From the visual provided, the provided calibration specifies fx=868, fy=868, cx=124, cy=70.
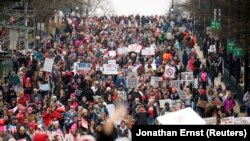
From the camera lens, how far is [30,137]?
18672mm

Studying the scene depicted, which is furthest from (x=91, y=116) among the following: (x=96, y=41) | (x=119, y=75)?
(x=96, y=41)

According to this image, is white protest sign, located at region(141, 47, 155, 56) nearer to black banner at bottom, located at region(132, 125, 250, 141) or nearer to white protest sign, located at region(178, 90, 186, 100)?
white protest sign, located at region(178, 90, 186, 100)

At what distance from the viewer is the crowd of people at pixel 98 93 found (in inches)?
753

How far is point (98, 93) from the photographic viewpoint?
27.0 m

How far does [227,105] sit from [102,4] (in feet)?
430

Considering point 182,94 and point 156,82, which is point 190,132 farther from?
point 156,82

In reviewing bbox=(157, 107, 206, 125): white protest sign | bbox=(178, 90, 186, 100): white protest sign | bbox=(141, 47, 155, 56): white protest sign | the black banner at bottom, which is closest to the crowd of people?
bbox=(178, 90, 186, 100): white protest sign

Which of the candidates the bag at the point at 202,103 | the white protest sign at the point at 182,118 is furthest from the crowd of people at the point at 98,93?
the white protest sign at the point at 182,118

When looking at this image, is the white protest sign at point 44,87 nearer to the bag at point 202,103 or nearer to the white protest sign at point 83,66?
the white protest sign at point 83,66

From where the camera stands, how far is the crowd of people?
19125mm

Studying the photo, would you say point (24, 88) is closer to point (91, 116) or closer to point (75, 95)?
point (75, 95)

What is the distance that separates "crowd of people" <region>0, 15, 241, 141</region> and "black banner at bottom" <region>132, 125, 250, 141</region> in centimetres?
73

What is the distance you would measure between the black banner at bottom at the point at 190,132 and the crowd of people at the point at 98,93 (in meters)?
0.73

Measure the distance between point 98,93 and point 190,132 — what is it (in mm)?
18279
